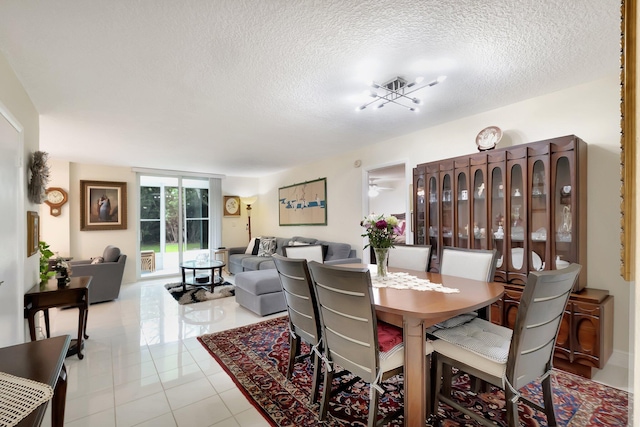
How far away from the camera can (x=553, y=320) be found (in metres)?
1.56

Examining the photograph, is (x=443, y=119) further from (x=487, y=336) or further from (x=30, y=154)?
(x=30, y=154)

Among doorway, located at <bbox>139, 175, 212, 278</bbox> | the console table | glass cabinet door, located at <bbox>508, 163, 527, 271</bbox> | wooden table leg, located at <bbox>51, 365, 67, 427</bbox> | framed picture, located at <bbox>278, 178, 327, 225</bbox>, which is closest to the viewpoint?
the console table

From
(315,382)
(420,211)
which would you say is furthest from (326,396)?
(420,211)

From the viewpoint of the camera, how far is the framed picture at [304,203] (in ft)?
18.2

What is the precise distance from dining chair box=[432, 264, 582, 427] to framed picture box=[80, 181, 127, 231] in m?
6.40

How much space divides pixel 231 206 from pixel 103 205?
8.61ft

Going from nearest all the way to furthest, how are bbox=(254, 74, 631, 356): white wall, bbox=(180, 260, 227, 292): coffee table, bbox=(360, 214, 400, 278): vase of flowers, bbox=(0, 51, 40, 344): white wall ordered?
1. bbox=(0, 51, 40, 344): white wall
2. bbox=(360, 214, 400, 278): vase of flowers
3. bbox=(254, 74, 631, 356): white wall
4. bbox=(180, 260, 227, 292): coffee table

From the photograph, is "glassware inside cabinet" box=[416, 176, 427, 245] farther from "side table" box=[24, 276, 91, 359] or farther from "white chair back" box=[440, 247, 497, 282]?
"side table" box=[24, 276, 91, 359]

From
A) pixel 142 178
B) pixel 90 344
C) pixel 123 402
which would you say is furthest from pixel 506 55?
pixel 142 178

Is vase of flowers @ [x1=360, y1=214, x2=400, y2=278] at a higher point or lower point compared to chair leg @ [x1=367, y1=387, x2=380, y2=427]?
higher

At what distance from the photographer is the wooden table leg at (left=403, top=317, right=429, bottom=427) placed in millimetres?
1551

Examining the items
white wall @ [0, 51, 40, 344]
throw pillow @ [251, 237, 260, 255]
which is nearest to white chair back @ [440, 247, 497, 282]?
white wall @ [0, 51, 40, 344]

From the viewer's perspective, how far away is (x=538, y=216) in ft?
8.45

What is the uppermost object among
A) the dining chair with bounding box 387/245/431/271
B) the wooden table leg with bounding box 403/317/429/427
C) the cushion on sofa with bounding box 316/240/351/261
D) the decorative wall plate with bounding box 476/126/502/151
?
the decorative wall plate with bounding box 476/126/502/151
